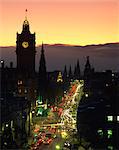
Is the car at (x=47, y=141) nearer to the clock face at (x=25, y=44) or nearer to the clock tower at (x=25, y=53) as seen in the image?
the clock tower at (x=25, y=53)

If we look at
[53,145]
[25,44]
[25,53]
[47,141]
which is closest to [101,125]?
[53,145]

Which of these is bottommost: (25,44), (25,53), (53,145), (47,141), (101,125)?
(53,145)

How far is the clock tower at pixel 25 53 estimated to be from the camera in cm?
7569

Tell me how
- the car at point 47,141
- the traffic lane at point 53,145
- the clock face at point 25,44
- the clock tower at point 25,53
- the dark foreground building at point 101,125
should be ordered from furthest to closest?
1. the clock face at point 25,44
2. the clock tower at point 25,53
3. the car at point 47,141
4. the traffic lane at point 53,145
5. the dark foreground building at point 101,125

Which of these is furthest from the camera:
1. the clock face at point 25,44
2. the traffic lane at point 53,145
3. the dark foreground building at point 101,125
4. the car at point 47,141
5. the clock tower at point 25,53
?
the clock face at point 25,44

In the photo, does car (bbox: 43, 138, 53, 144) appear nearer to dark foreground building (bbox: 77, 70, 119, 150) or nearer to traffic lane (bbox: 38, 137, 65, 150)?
traffic lane (bbox: 38, 137, 65, 150)

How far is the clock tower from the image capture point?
75.7 meters

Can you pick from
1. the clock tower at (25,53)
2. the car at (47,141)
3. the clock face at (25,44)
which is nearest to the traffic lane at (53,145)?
the car at (47,141)

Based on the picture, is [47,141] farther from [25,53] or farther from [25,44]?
[25,44]

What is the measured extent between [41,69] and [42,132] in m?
57.3

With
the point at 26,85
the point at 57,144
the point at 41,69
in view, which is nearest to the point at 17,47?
the point at 26,85

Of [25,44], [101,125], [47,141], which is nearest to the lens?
[101,125]

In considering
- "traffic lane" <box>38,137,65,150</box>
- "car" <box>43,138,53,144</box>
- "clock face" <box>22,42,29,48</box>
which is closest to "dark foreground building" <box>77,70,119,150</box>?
"traffic lane" <box>38,137,65,150</box>

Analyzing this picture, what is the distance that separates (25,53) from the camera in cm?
7644
